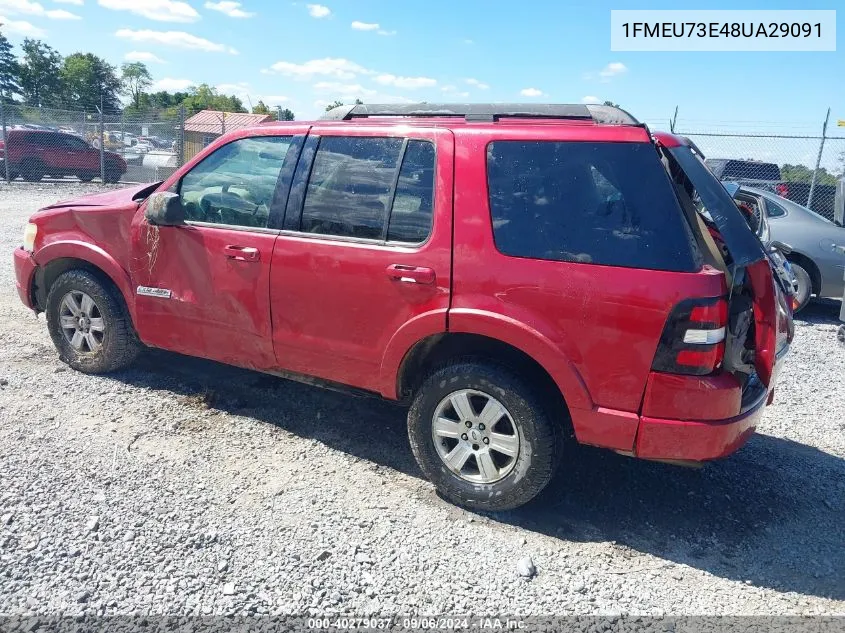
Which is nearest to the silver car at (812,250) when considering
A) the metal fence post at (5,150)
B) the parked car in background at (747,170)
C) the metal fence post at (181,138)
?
the parked car in background at (747,170)

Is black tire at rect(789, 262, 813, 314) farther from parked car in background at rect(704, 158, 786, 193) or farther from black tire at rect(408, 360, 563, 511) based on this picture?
parked car in background at rect(704, 158, 786, 193)

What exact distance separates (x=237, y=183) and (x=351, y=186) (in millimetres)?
892

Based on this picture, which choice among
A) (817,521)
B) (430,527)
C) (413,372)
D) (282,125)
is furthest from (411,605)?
(282,125)

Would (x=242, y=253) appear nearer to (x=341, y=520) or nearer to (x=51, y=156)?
(x=341, y=520)

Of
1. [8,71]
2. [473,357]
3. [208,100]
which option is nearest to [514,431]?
[473,357]

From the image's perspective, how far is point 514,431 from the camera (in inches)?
131

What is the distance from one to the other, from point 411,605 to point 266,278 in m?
2.03

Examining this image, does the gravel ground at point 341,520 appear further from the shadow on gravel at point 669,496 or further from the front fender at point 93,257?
the front fender at point 93,257

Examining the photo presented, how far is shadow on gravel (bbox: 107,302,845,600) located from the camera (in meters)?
3.20

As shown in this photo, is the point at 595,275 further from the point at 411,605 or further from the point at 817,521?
the point at 817,521

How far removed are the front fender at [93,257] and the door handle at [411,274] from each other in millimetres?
2118

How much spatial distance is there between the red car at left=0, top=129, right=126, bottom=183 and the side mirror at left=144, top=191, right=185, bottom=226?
1789 cm

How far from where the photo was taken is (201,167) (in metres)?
4.39

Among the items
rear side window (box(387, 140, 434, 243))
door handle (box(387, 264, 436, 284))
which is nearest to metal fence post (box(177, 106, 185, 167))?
rear side window (box(387, 140, 434, 243))
